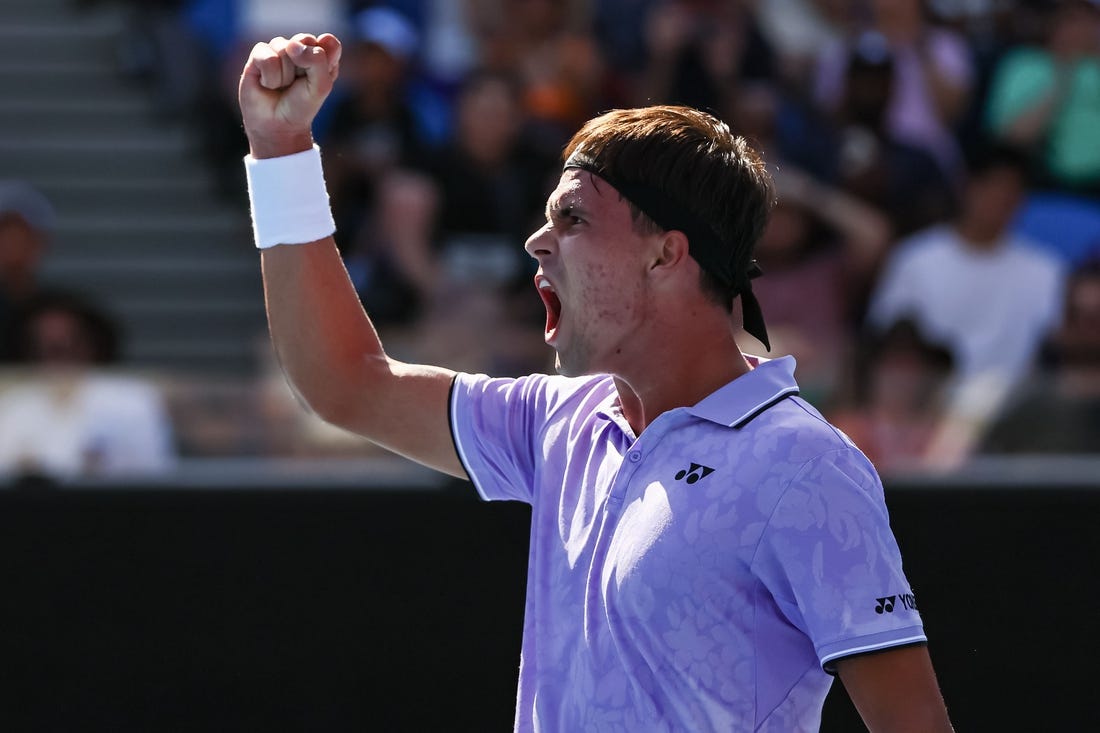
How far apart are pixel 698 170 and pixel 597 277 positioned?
0.21 meters

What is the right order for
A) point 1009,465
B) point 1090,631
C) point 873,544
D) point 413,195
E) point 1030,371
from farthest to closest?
1. point 413,195
2. point 1030,371
3. point 1009,465
4. point 1090,631
5. point 873,544

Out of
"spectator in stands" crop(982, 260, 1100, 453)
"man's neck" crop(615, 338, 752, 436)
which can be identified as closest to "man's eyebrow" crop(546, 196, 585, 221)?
"man's neck" crop(615, 338, 752, 436)

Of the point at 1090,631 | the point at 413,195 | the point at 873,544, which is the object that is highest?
the point at 873,544

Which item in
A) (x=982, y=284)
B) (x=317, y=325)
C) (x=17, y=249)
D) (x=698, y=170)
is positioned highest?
(x=698, y=170)

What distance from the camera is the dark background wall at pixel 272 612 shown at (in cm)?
457

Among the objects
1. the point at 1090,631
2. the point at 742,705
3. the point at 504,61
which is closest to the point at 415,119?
the point at 504,61

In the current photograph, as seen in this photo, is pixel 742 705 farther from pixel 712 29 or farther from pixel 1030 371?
pixel 712 29

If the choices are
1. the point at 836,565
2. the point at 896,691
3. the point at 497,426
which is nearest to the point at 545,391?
the point at 497,426

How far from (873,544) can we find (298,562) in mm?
2779

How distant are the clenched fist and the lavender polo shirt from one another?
0.71 metres

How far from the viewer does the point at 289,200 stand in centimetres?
257

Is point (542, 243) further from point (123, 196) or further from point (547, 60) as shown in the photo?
point (123, 196)

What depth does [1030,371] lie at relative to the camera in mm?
6633

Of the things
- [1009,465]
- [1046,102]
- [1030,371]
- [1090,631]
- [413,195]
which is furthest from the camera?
[1046,102]
